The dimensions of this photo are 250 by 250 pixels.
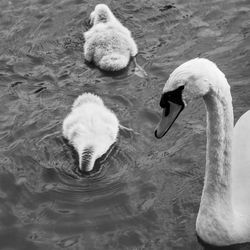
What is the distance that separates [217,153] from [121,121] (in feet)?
7.04

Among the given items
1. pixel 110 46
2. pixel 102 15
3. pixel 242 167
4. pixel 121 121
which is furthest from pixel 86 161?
pixel 102 15

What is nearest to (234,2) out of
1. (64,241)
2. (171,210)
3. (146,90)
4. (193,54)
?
(193,54)

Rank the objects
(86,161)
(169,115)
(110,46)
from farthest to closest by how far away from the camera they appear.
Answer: (110,46) < (86,161) < (169,115)

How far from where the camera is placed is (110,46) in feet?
25.7

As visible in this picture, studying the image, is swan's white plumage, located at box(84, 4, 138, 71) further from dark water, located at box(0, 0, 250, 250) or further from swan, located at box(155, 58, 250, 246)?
swan, located at box(155, 58, 250, 246)

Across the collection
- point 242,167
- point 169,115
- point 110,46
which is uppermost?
point 169,115

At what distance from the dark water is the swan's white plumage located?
143mm

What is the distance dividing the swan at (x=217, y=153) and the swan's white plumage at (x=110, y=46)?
7.84ft

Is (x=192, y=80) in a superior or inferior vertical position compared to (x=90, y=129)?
superior

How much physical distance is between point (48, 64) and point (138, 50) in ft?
3.52

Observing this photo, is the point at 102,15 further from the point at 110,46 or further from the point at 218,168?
the point at 218,168

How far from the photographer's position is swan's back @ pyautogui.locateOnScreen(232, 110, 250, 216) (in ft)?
17.3

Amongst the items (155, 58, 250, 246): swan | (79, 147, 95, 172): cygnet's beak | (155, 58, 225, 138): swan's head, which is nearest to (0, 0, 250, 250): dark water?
(79, 147, 95, 172): cygnet's beak

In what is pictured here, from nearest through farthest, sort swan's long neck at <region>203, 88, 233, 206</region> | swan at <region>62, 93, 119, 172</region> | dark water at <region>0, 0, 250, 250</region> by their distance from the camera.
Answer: swan's long neck at <region>203, 88, 233, 206</region> < dark water at <region>0, 0, 250, 250</region> < swan at <region>62, 93, 119, 172</region>
